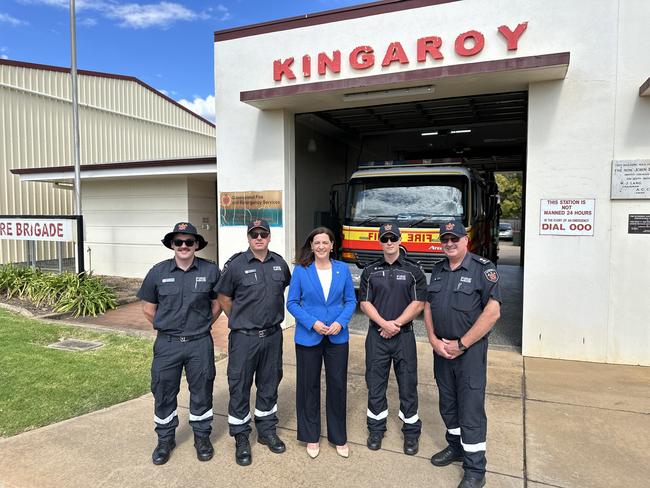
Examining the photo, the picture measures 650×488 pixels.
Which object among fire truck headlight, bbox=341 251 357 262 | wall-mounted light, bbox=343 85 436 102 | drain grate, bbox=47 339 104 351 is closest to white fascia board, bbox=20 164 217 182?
fire truck headlight, bbox=341 251 357 262

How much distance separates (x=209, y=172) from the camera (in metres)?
10.1

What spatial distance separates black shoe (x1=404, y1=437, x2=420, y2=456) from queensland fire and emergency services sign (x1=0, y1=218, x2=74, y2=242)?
827 cm

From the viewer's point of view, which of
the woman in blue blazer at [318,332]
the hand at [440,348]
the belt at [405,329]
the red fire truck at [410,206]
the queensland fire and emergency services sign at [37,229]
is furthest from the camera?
the queensland fire and emergency services sign at [37,229]

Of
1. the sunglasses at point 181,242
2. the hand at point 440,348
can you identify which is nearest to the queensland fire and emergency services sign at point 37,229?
the sunglasses at point 181,242

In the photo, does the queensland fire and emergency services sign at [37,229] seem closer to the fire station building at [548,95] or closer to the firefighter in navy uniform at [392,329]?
the fire station building at [548,95]

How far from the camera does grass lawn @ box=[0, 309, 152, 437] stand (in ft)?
13.8

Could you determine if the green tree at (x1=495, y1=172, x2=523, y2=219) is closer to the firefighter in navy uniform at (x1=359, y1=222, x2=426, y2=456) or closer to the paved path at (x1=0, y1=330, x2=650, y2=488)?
the paved path at (x1=0, y1=330, x2=650, y2=488)

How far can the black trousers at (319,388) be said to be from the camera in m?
3.40

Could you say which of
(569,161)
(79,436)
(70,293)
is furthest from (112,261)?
(569,161)

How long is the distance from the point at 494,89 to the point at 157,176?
8.21 m

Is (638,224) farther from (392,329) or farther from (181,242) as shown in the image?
(181,242)

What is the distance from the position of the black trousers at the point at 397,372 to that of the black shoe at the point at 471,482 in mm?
567

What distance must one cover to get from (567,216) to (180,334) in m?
4.92

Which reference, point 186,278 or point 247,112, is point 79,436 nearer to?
point 186,278
